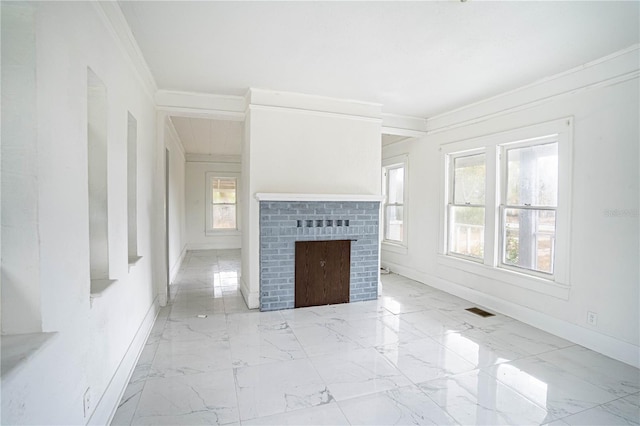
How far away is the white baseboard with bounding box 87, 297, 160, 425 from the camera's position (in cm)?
185

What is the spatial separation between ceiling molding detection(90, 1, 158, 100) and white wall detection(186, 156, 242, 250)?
557cm

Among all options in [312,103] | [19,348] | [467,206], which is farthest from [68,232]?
[467,206]

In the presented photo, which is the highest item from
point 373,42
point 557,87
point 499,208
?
point 373,42

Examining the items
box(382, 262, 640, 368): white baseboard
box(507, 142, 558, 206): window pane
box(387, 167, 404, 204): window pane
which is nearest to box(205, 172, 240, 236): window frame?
box(387, 167, 404, 204): window pane

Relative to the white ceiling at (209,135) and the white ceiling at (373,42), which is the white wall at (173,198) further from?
the white ceiling at (373,42)

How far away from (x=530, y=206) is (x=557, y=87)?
4.33 ft

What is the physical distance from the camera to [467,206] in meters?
4.62

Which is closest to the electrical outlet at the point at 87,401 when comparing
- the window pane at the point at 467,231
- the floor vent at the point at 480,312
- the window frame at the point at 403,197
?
the floor vent at the point at 480,312

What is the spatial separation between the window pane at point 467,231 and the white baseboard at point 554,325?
0.55 meters

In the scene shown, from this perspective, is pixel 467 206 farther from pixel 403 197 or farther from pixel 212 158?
pixel 212 158

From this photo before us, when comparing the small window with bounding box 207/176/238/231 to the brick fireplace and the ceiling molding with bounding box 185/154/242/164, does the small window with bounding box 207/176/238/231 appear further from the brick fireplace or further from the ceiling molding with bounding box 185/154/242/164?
the brick fireplace

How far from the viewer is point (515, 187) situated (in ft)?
12.8

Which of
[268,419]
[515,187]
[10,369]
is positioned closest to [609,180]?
[515,187]

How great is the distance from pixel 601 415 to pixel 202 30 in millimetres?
4050
